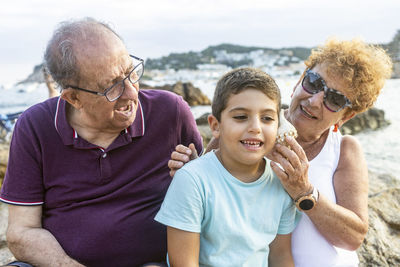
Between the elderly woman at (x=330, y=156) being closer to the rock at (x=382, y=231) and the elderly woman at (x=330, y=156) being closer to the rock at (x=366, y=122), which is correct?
the rock at (x=382, y=231)

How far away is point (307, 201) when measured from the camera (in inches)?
80.8

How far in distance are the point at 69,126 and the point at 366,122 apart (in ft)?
37.4

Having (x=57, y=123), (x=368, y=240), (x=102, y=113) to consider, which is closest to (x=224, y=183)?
(x=102, y=113)

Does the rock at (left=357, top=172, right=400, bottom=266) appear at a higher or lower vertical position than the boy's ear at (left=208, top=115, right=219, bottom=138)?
lower

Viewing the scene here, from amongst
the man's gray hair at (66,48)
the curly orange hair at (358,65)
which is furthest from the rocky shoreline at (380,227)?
the man's gray hair at (66,48)

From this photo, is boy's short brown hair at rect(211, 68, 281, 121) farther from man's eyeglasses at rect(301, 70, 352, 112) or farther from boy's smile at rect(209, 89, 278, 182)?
man's eyeglasses at rect(301, 70, 352, 112)

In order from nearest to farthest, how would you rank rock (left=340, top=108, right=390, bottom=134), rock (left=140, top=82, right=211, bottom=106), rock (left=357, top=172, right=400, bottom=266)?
rock (left=357, top=172, right=400, bottom=266) < rock (left=340, top=108, right=390, bottom=134) < rock (left=140, top=82, right=211, bottom=106)

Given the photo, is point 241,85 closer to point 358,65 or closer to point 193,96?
point 358,65

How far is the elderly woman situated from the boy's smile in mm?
119

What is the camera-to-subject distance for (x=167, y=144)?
263cm

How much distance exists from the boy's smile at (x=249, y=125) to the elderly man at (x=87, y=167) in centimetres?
76

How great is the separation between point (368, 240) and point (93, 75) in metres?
2.69

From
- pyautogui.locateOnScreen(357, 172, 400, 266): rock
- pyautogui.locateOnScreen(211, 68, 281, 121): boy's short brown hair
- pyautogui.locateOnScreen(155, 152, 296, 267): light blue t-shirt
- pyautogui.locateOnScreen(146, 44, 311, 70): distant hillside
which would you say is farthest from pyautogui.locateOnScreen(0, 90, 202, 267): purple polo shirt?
pyautogui.locateOnScreen(146, 44, 311, 70): distant hillside

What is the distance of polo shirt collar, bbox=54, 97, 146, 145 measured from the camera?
242 centimetres
